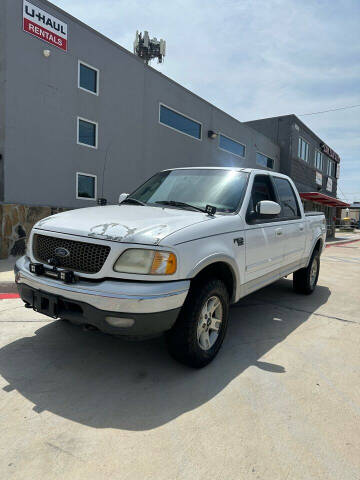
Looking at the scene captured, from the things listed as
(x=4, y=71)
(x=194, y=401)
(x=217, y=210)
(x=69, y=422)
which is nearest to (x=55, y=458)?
(x=69, y=422)

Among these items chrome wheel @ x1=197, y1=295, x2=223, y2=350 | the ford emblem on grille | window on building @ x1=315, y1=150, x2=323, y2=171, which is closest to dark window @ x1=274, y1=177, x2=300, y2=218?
chrome wheel @ x1=197, y1=295, x2=223, y2=350

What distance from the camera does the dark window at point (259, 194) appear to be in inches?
142

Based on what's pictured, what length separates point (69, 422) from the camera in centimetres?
218

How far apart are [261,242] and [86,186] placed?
29.3 feet

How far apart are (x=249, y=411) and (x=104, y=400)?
1.05 m

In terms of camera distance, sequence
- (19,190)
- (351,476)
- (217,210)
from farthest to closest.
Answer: (19,190) < (217,210) < (351,476)

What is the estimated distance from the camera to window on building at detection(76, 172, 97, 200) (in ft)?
36.5

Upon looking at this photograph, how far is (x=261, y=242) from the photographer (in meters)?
3.72

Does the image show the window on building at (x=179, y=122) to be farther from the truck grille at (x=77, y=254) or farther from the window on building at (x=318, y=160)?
the window on building at (x=318, y=160)

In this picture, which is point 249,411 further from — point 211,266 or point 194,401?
point 211,266

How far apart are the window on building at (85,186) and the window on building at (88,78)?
283cm

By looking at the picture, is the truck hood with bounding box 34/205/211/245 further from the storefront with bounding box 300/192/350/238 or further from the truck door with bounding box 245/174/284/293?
the storefront with bounding box 300/192/350/238

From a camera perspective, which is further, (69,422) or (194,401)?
(194,401)

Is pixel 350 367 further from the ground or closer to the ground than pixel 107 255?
closer to the ground
